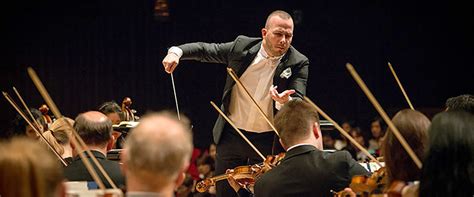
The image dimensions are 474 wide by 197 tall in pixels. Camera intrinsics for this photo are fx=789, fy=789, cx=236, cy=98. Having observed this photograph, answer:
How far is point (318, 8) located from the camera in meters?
7.79

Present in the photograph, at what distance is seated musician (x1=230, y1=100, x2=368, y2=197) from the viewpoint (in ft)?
9.82

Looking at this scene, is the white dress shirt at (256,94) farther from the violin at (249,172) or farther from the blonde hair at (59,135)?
the blonde hair at (59,135)

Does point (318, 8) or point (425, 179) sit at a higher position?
point (425, 179)

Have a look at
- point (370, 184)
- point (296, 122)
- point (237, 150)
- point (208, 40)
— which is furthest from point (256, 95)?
point (208, 40)

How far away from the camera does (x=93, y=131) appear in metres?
3.36

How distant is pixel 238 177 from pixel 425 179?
193 centimetres

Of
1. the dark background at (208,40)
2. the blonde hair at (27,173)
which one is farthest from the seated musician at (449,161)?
the dark background at (208,40)

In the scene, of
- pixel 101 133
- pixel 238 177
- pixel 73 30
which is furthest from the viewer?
pixel 73 30

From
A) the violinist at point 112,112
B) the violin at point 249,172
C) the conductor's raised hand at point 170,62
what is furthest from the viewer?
the violinist at point 112,112

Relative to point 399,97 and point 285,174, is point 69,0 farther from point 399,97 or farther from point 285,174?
point 285,174

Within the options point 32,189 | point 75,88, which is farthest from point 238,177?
point 75,88

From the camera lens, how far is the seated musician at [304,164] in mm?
2994

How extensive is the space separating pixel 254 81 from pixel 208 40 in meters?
3.12

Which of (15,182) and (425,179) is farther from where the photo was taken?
(425,179)
